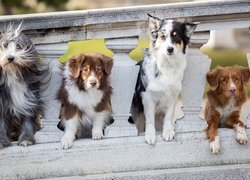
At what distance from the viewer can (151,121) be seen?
6336 mm

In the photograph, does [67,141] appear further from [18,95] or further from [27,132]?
[18,95]

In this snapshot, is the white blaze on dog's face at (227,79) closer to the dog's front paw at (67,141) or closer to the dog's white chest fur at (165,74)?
the dog's white chest fur at (165,74)

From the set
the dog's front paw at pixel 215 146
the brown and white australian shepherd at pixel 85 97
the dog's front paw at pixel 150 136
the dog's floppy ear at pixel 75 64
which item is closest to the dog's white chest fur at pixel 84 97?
the brown and white australian shepherd at pixel 85 97

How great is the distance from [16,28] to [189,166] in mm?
1836

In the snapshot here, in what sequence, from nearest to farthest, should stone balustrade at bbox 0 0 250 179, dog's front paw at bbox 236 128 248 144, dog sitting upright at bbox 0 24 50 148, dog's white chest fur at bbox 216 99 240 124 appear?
dog sitting upright at bbox 0 24 50 148, stone balustrade at bbox 0 0 250 179, dog's front paw at bbox 236 128 248 144, dog's white chest fur at bbox 216 99 240 124

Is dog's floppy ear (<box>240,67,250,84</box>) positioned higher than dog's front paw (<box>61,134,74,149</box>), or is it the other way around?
dog's floppy ear (<box>240,67,250,84</box>)

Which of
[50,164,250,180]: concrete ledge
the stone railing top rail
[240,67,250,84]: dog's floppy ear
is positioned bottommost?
[50,164,250,180]: concrete ledge

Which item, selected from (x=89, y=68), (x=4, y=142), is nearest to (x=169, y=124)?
(x=89, y=68)

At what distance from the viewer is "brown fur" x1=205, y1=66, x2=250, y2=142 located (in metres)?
6.29

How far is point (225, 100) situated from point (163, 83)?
58cm

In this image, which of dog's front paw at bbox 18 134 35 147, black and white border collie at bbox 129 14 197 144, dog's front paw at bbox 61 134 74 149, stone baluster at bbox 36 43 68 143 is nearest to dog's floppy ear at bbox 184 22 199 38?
black and white border collie at bbox 129 14 197 144

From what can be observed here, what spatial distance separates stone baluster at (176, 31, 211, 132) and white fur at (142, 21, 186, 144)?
0.09 m

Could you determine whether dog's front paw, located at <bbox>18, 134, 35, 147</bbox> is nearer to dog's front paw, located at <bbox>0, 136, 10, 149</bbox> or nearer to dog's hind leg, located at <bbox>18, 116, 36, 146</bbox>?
dog's hind leg, located at <bbox>18, 116, 36, 146</bbox>

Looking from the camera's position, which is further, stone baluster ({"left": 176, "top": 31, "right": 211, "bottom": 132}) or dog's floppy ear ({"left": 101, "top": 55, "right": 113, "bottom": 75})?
stone baluster ({"left": 176, "top": 31, "right": 211, "bottom": 132})
